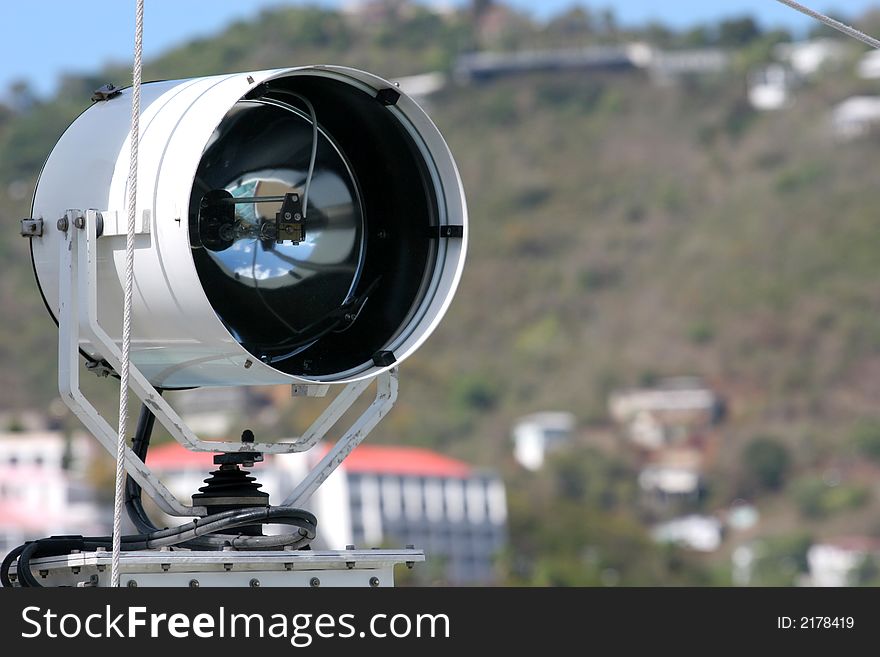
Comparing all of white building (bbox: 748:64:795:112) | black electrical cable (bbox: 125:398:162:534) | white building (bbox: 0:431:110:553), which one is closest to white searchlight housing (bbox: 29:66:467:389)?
black electrical cable (bbox: 125:398:162:534)

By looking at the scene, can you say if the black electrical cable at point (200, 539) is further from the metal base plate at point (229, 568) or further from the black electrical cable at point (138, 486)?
the black electrical cable at point (138, 486)

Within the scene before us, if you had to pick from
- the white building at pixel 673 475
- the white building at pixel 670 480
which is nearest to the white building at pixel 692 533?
the white building at pixel 670 480

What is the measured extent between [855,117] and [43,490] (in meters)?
86.1

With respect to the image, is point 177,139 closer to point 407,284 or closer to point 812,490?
point 407,284

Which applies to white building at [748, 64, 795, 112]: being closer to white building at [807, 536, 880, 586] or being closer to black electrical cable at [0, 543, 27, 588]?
white building at [807, 536, 880, 586]

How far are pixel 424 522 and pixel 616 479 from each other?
19.1 m

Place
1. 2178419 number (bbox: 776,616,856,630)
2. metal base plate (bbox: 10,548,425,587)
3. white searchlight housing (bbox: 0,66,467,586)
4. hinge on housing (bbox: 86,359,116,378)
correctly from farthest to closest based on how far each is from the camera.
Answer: hinge on housing (bbox: 86,359,116,378) → white searchlight housing (bbox: 0,66,467,586) → metal base plate (bbox: 10,548,425,587) → 2178419 number (bbox: 776,616,856,630)

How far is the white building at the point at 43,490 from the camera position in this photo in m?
115

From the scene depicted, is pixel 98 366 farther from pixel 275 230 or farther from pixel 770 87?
pixel 770 87

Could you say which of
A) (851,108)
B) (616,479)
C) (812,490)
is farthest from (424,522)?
(851,108)

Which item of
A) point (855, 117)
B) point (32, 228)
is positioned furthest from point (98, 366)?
point (855, 117)

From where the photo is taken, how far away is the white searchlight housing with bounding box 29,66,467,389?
17.3 ft

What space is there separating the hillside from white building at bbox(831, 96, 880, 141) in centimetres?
186

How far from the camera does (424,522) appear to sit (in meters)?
132
